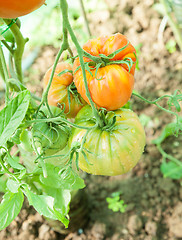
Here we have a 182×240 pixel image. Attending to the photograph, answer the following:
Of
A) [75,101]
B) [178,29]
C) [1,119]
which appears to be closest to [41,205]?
[1,119]

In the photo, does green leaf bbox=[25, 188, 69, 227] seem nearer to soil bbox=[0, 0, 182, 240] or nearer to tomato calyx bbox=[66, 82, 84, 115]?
tomato calyx bbox=[66, 82, 84, 115]

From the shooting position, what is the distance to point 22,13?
516mm

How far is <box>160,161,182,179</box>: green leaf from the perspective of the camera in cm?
166

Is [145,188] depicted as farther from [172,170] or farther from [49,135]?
[49,135]

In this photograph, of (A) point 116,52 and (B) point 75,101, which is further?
(B) point 75,101

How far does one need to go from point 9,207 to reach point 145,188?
1149mm

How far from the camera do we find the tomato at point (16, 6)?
19.2 inches

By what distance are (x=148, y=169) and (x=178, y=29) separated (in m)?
0.91

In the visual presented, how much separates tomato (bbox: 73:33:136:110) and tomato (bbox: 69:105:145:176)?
0.06m

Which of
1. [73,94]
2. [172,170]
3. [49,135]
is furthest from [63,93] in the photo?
[172,170]

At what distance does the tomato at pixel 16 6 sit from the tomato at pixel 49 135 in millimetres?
312

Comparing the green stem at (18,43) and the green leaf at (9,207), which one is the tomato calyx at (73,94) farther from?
the green leaf at (9,207)

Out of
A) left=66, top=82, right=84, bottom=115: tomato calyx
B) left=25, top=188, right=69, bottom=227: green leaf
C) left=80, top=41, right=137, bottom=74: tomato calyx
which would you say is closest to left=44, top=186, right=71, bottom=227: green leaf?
left=25, top=188, right=69, bottom=227: green leaf

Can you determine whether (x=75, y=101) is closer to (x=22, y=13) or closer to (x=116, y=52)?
(x=116, y=52)
